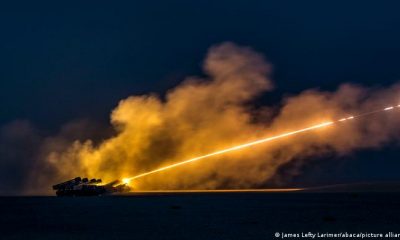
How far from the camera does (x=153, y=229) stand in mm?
73250

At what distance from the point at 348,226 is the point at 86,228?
28989mm

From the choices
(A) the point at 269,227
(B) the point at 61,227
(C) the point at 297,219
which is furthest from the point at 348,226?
(B) the point at 61,227

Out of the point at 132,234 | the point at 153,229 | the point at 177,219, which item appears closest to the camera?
the point at 132,234

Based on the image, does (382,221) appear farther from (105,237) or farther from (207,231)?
(105,237)

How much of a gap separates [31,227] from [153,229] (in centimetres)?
1709

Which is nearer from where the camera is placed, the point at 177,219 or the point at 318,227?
the point at 318,227

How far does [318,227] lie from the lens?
73.8 meters

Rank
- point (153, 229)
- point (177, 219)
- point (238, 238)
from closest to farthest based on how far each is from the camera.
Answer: point (238, 238) < point (153, 229) < point (177, 219)

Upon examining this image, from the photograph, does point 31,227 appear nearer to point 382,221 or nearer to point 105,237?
point 105,237

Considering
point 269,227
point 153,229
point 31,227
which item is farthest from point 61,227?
point 269,227

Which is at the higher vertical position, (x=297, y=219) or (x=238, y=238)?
(x=297, y=219)

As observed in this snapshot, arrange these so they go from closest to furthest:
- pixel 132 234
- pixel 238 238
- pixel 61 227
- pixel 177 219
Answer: pixel 238 238 → pixel 132 234 → pixel 61 227 → pixel 177 219

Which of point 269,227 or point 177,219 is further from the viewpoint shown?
point 177,219

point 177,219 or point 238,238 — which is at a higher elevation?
point 177,219
